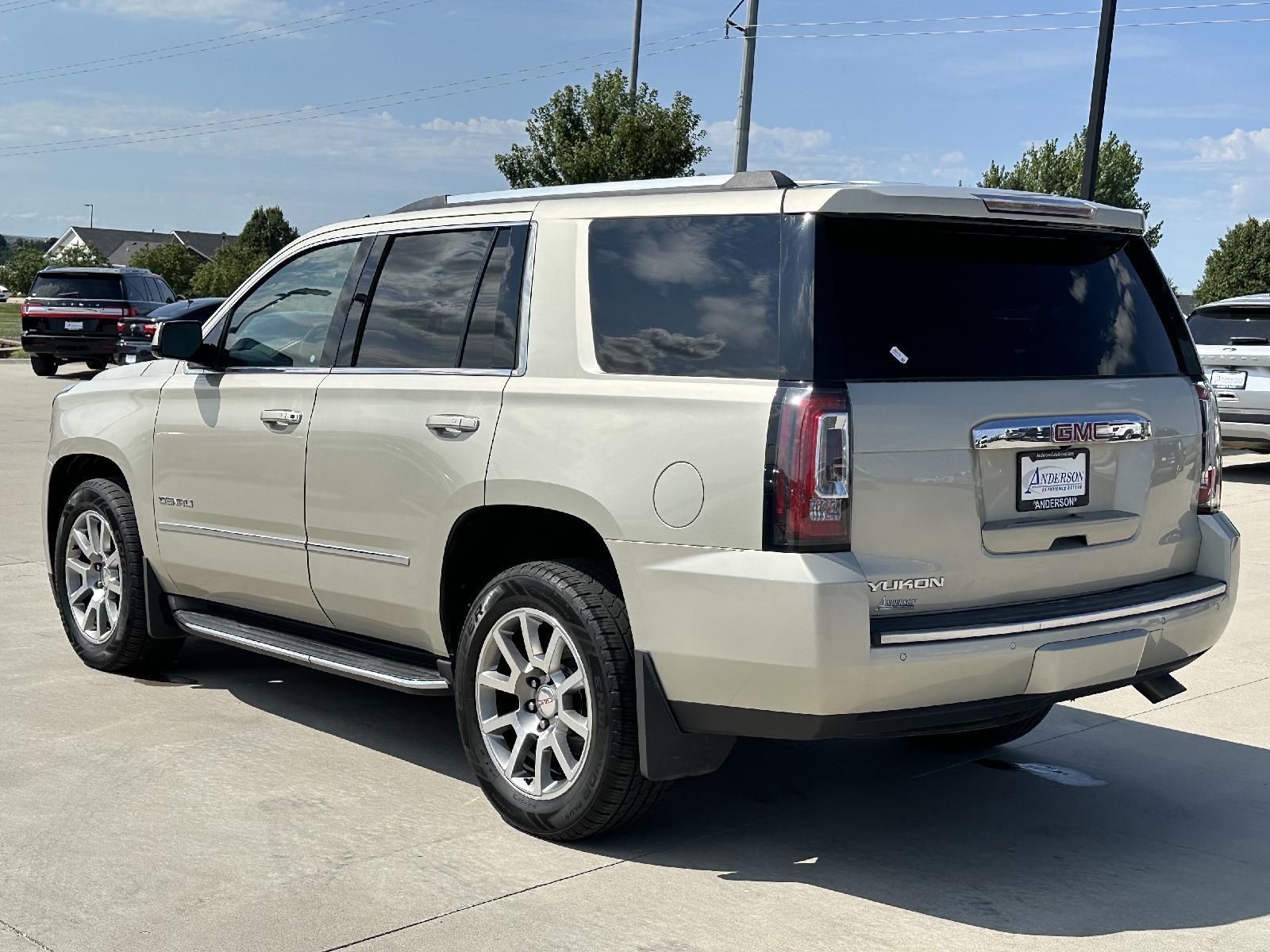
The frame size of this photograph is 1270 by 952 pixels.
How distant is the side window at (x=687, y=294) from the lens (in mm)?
4145

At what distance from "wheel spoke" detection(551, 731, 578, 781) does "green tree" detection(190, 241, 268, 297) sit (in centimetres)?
8381

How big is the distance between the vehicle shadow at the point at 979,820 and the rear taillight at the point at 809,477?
39.7 inches

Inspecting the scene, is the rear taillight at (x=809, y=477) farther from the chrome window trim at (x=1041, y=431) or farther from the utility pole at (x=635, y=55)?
the utility pole at (x=635, y=55)

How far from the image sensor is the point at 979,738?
565 centimetres

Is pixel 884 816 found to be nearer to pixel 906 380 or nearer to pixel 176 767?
pixel 906 380

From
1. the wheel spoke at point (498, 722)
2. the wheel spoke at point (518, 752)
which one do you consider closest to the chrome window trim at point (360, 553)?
the wheel spoke at point (498, 722)

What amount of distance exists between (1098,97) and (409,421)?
1383cm

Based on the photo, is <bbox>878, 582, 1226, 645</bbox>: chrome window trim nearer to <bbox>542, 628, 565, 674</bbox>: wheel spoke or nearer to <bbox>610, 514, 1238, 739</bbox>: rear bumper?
<bbox>610, 514, 1238, 739</bbox>: rear bumper

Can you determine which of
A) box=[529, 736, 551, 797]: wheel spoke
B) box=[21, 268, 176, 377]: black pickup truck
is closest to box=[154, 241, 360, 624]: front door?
box=[529, 736, 551, 797]: wheel spoke

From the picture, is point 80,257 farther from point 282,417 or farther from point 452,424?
point 452,424

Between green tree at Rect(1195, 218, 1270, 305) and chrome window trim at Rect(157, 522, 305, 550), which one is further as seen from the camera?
green tree at Rect(1195, 218, 1270, 305)

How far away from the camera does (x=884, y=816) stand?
4.90m

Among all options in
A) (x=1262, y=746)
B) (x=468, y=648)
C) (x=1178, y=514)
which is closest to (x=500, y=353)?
(x=468, y=648)

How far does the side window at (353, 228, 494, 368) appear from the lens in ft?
16.5
